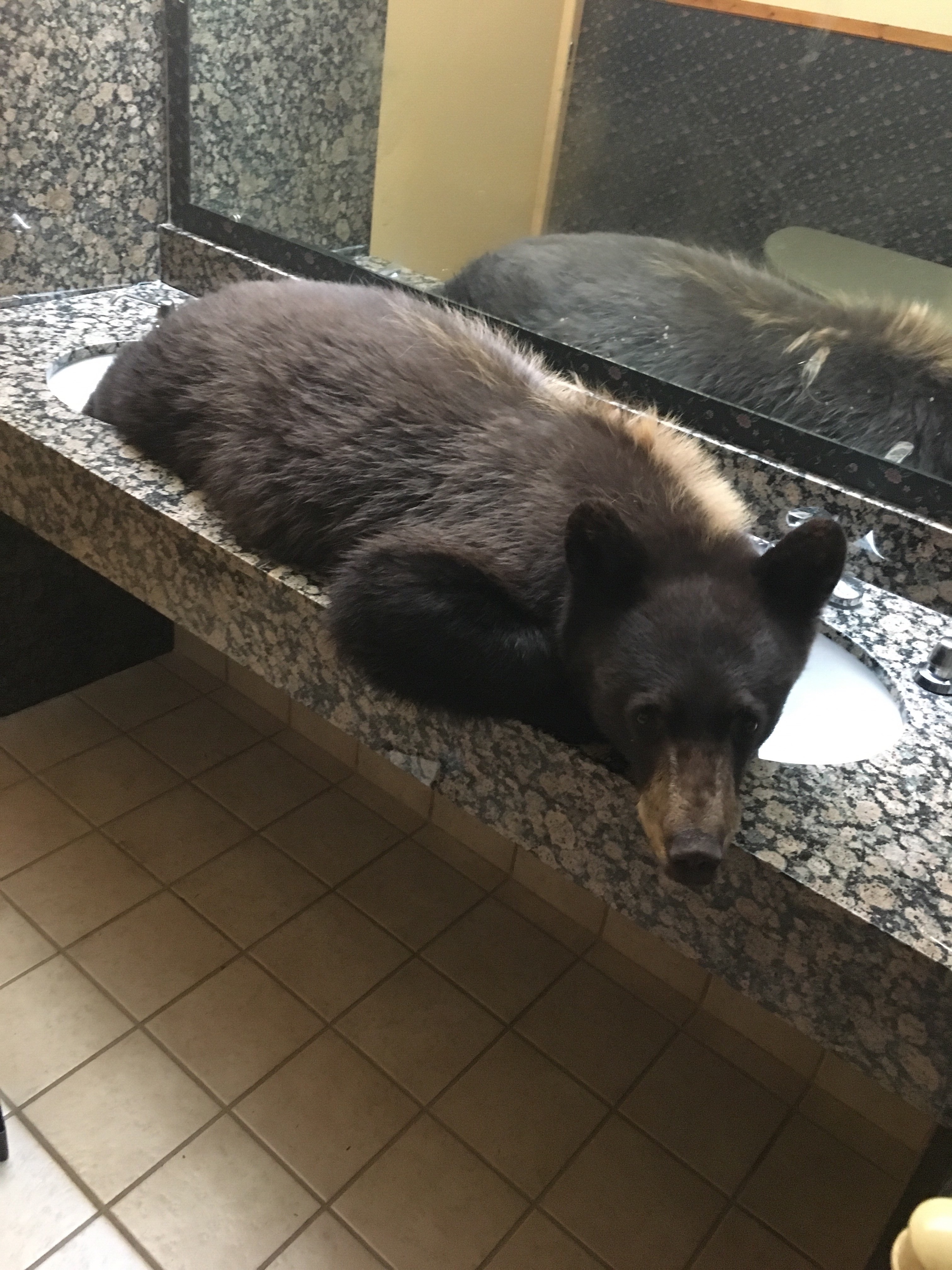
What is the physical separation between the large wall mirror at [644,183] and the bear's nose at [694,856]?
727mm

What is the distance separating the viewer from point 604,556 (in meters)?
0.97

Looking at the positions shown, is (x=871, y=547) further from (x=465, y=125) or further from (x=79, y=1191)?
(x=79, y=1191)

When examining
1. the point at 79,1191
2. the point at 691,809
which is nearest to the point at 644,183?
the point at 691,809

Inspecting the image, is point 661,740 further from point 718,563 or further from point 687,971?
point 687,971

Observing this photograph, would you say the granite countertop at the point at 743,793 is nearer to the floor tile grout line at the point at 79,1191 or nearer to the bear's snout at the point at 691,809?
the bear's snout at the point at 691,809

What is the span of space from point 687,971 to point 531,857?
34cm

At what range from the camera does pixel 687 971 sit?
1670mm

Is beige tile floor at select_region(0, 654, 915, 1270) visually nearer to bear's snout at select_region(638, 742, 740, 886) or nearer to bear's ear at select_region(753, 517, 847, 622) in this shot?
bear's snout at select_region(638, 742, 740, 886)

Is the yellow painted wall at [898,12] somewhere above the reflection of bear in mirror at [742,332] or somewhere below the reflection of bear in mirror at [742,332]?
above

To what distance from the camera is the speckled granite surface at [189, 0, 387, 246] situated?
189 cm

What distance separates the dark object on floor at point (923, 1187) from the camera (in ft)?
2.84

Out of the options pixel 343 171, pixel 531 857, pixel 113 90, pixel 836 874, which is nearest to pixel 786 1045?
pixel 531 857

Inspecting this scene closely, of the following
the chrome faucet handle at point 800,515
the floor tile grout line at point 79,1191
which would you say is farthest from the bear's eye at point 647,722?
the floor tile grout line at point 79,1191

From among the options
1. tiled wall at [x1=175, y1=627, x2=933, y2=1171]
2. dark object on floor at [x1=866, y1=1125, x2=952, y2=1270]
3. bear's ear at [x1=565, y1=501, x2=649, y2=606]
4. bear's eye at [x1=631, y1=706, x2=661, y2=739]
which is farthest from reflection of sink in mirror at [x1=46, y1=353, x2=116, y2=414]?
dark object on floor at [x1=866, y1=1125, x2=952, y2=1270]
